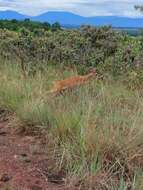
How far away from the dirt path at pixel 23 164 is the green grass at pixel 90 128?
0.15 meters

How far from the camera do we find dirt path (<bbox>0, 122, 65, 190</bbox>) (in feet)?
14.9

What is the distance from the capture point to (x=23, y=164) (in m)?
5.05

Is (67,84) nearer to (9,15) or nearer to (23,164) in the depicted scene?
(23,164)

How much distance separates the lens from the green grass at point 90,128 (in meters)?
4.70

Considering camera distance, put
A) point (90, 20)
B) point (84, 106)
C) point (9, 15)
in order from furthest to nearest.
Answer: point (9, 15) → point (90, 20) → point (84, 106)

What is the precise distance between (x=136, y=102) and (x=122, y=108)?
48 centimetres

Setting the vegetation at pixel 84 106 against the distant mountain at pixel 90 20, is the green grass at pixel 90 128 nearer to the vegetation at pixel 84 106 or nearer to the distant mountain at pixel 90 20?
the vegetation at pixel 84 106

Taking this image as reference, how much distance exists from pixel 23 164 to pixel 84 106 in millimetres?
1116

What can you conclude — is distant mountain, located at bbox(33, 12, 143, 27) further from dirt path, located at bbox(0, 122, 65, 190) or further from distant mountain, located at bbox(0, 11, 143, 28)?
dirt path, located at bbox(0, 122, 65, 190)

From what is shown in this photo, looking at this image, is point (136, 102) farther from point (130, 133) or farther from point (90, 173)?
point (90, 173)

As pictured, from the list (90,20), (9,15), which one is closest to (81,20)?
(90,20)

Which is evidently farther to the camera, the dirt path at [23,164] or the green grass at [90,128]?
the green grass at [90,128]

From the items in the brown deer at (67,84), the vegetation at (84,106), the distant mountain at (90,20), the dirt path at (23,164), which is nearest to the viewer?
the dirt path at (23,164)

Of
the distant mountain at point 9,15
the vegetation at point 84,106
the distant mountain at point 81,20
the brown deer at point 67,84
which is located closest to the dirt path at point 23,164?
the vegetation at point 84,106
